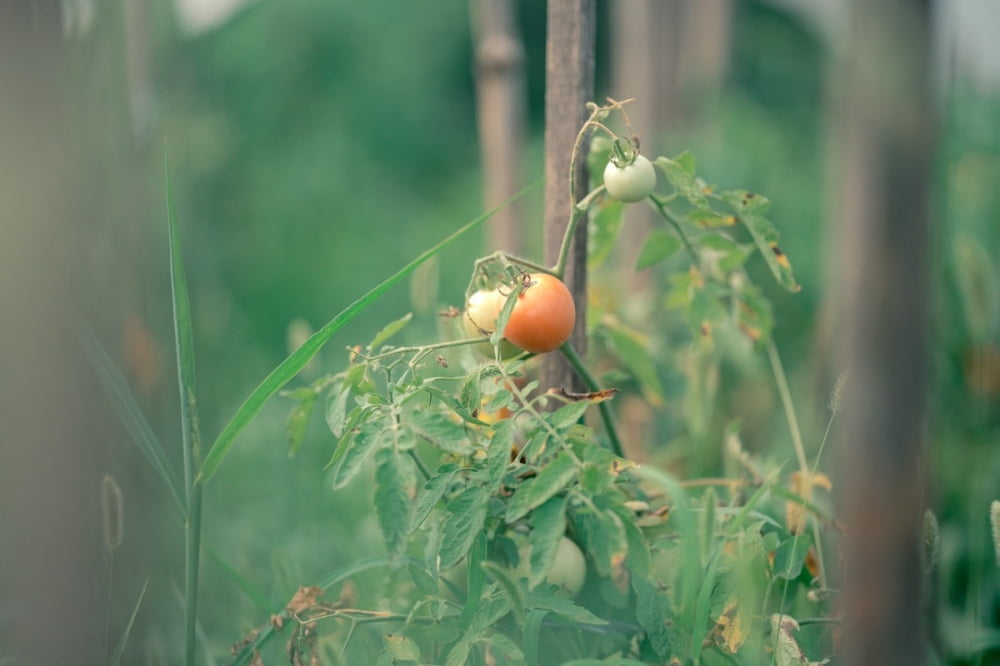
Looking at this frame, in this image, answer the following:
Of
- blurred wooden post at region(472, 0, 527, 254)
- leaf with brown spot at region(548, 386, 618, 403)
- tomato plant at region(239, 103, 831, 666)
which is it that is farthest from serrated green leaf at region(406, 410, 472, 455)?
→ blurred wooden post at region(472, 0, 527, 254)

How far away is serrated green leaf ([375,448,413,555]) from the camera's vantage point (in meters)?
0.83

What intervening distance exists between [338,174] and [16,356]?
12.8 ft

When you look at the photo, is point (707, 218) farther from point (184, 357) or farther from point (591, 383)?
point (184, 357)

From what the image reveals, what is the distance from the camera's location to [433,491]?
0.91 meters

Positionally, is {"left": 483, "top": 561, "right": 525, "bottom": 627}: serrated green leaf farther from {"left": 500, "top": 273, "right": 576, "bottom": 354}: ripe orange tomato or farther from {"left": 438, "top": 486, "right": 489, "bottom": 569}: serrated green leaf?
{"left": 500, "top": 273, "right": 576, "bottom": 354}: ripe orange tomato

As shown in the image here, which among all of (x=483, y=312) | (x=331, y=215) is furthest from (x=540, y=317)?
(x=331, y=215)

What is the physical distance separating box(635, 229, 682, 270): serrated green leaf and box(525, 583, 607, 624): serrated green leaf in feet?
1.47

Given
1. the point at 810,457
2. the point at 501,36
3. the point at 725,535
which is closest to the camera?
the point at 725,535

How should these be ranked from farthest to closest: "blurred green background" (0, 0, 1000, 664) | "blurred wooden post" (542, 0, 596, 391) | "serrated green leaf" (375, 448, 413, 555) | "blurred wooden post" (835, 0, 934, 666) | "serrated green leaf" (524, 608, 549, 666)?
1. "blurred green background" (0, 0, 1000, 664)
2. "blurred wooden post" (542, 0, 596, 391)
3. "serrated green leaf" (524, 608, 549, 666)
4. "serrated green leaf" (375, 448, 413, 555)
5. "blurred wooden post" (835, 0, 934, 666)

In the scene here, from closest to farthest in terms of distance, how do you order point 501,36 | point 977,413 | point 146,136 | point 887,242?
point 887,242
point 977,413
point 501,36
point 146,136

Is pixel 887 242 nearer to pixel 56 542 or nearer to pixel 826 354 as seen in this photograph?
pixel 56 542

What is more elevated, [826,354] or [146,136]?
[146,136]

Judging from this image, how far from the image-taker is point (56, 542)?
976mm

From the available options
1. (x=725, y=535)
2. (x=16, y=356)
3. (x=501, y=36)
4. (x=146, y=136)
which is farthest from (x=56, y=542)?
(x=146, y=136)
